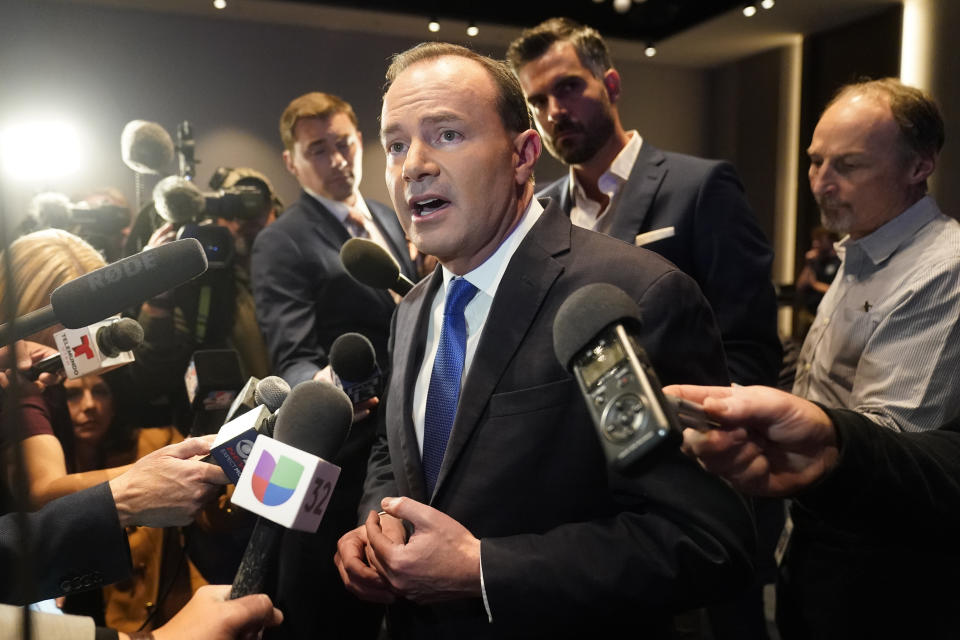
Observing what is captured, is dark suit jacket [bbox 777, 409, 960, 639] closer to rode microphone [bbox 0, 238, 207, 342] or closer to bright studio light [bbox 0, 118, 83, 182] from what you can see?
rode microphone [bbox 0, 238, 207, 342]

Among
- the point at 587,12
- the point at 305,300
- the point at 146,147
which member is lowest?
the point at 305,300

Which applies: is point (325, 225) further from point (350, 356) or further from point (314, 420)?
point (314, 420)

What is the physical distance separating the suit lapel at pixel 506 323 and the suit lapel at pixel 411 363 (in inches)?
3.8

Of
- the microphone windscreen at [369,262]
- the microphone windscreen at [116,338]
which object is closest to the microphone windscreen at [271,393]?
the microphone windscreen at [116,338]

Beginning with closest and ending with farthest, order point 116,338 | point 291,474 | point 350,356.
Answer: point 291,474 → point 116,338 → point 350,356

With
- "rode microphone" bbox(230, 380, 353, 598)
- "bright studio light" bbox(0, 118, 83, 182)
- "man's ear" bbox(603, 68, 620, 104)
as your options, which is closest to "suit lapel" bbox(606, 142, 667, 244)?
"man's ear" bbox(603, 68, 620, 104)

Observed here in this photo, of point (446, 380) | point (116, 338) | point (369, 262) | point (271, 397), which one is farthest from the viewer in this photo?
point (369, 262)

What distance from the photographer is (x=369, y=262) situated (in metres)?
1.66

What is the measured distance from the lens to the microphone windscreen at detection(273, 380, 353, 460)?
1.03m

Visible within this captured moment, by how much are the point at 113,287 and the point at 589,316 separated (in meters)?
0.63

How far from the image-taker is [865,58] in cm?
656

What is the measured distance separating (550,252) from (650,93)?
7.35 metres

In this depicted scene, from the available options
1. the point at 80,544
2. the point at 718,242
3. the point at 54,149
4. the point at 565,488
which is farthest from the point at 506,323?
the point at 54,149

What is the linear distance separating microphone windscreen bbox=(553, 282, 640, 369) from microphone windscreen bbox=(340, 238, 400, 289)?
0.94m
